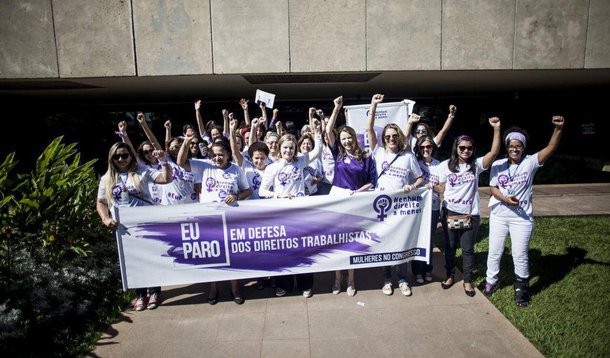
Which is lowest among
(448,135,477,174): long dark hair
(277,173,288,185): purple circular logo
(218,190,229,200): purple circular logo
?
(218,190,229,200): purple circular logo

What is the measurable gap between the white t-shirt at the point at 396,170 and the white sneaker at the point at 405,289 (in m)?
1.21

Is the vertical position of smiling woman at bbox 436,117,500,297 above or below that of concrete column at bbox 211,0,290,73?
below

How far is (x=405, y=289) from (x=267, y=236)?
71.5 inches

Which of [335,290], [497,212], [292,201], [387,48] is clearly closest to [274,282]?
[335,290]

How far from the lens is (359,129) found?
739cm

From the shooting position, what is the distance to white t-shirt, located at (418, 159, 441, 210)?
4594 millimetres

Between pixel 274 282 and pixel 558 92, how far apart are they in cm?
1781

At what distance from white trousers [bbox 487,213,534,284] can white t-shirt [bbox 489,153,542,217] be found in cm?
9

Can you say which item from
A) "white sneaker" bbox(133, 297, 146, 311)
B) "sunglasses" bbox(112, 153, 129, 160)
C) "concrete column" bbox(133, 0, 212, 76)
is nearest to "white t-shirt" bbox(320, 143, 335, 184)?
"sunglasses" bbox(112, 153, 129, 160)

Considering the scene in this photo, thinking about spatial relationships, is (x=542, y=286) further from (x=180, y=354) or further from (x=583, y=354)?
(x=180, y=354)

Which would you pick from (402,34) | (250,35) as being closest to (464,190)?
(402,34)

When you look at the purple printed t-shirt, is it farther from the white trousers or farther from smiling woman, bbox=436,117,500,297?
the white trousers

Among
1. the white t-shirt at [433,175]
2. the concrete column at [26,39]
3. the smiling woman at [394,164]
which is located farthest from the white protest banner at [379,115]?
the concrete column at [26,39]

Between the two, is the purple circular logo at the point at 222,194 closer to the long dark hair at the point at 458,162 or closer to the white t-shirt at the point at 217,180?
the white t-shirt at the point at 217,180
